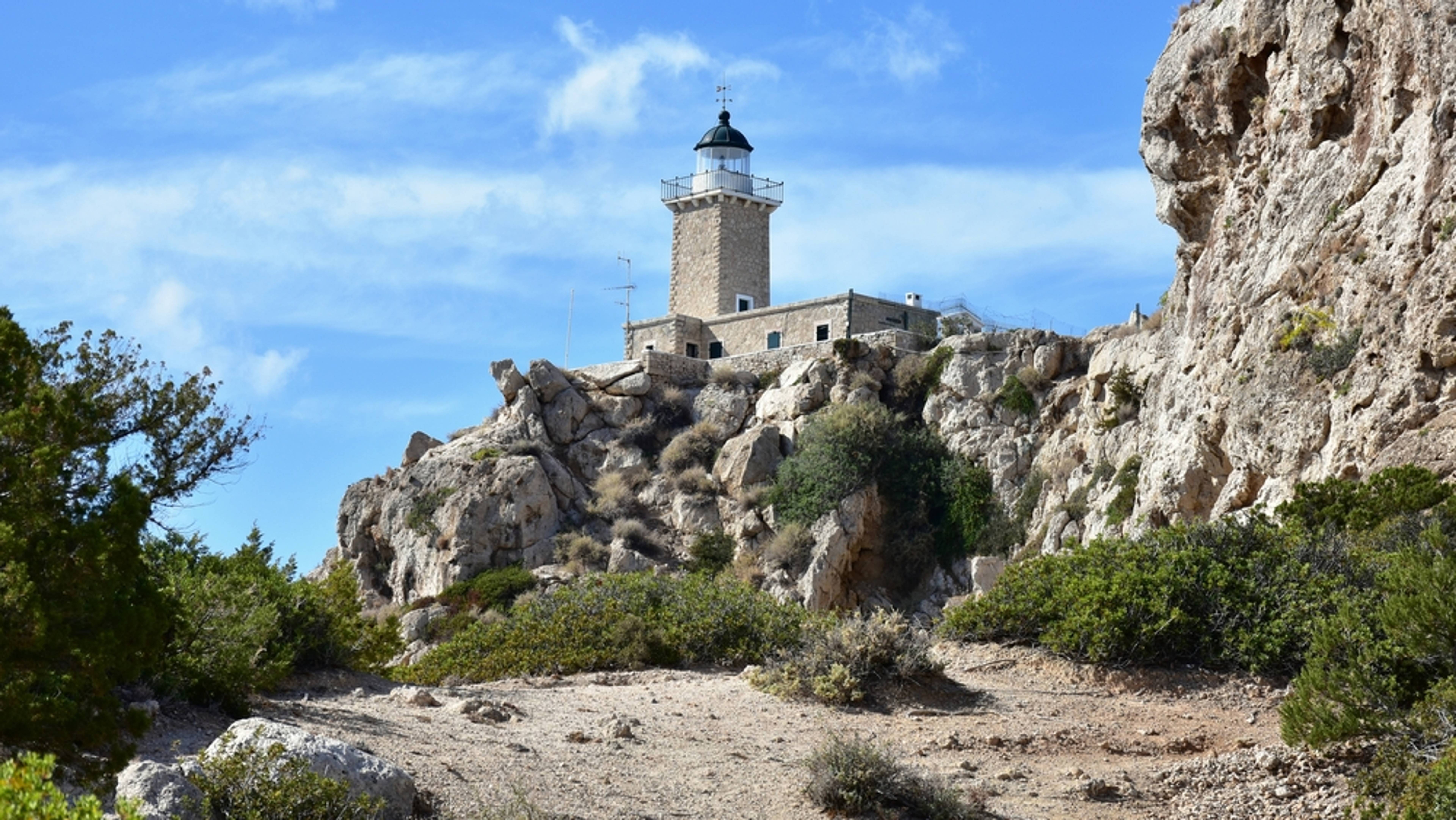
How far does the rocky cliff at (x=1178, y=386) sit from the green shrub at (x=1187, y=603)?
4.88 metres

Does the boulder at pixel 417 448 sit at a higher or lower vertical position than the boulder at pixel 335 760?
higher

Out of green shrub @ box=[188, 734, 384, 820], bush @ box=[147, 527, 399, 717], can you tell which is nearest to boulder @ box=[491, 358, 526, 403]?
Result: bush @ box=[147, 527, 399, 717]

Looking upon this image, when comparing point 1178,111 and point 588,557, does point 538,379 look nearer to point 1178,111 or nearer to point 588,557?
point 588,557

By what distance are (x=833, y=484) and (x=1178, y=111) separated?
46.6 feet

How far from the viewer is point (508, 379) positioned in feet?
143

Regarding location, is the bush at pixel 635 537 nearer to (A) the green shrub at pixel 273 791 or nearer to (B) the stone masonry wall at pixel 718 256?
(B) the stone masonry wall at pixel 718 256

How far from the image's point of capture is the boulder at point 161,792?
803 centimetres

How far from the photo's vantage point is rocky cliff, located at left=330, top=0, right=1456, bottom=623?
20047 mm

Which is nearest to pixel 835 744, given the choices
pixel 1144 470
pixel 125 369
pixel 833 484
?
pixel 125 369

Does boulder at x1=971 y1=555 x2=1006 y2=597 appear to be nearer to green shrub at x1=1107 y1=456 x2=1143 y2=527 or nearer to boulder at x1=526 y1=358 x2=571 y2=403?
green shrub at x1=1107 y1=456 x2=1143 y2=527

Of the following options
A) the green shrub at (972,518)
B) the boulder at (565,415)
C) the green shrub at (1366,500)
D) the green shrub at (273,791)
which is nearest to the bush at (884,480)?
the green shrub at (972,518)

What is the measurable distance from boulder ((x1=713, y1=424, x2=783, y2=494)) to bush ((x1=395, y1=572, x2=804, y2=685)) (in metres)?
22.7

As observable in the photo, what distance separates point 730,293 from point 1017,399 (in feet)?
42.1

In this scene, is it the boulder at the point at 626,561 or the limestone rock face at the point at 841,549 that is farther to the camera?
the boulder at the point at 626,561
